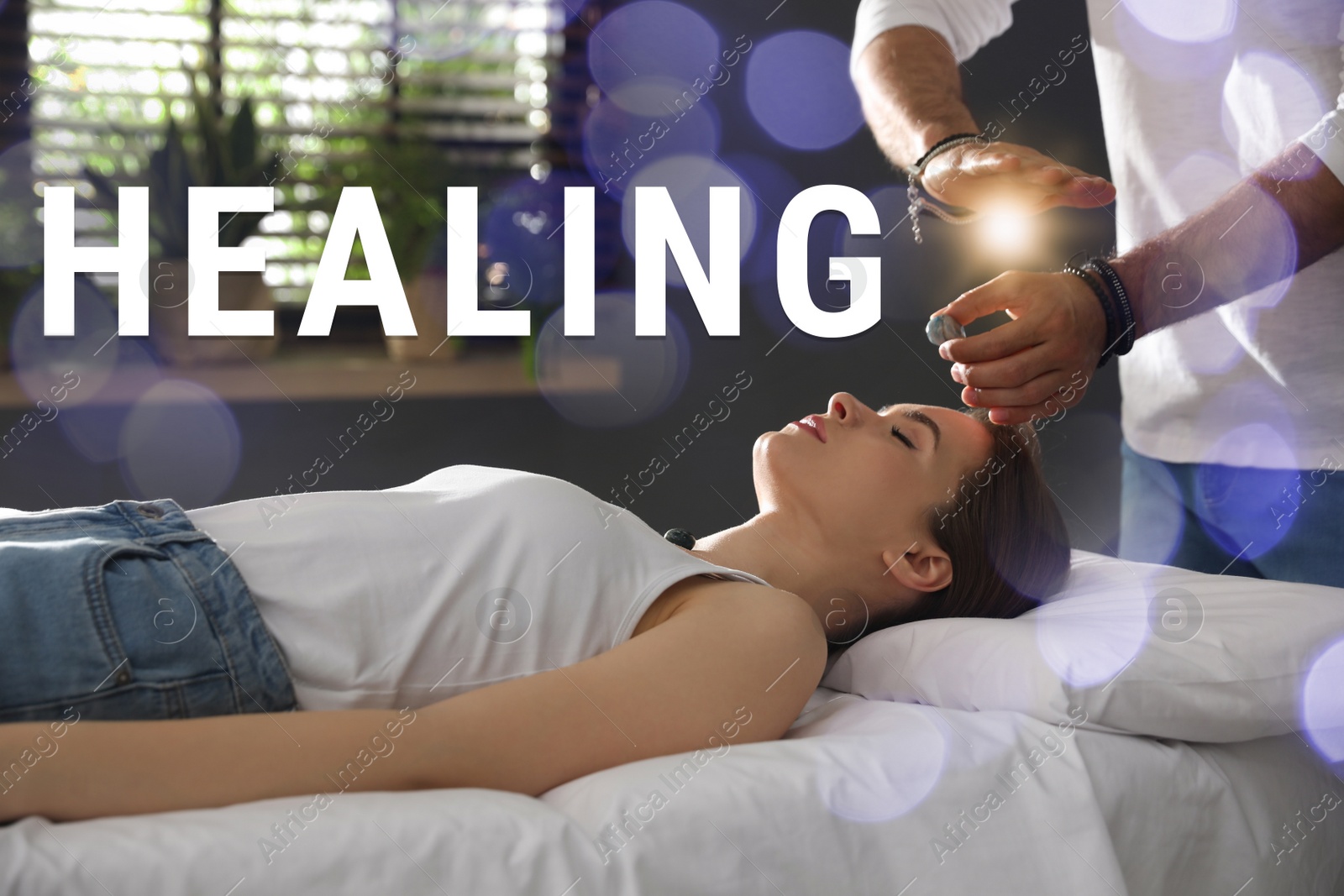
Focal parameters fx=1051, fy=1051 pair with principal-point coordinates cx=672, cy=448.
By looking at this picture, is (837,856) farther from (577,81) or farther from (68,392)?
(577,81)

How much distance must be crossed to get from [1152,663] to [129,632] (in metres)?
0.99

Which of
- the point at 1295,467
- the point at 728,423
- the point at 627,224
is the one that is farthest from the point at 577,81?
the point at 1295,467

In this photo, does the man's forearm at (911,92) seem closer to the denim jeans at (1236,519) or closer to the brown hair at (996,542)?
the brown hair at (996,542)

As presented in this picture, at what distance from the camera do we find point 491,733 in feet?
3.02

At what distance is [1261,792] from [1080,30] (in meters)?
2.11

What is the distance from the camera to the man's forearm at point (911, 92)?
1.57 meters

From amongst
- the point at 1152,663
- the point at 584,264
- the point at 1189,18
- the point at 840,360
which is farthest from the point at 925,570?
the point at 584,264

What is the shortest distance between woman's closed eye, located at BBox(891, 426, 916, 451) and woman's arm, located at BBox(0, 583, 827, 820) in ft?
1.31

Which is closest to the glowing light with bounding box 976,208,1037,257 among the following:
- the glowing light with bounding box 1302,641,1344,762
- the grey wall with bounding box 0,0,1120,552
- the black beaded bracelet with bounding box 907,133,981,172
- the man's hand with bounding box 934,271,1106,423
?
the grey wall with bounding box 0,0,1120,552

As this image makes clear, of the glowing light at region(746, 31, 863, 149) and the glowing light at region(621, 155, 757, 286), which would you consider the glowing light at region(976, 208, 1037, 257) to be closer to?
the glowing light at region(746, 31, 863, 149)

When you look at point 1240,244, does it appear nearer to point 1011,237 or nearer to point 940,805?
point 940,805

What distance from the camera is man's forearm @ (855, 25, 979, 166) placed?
5.16ft

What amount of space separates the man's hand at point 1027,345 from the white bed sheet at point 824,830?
373 mm

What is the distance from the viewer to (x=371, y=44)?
8.37 feet
